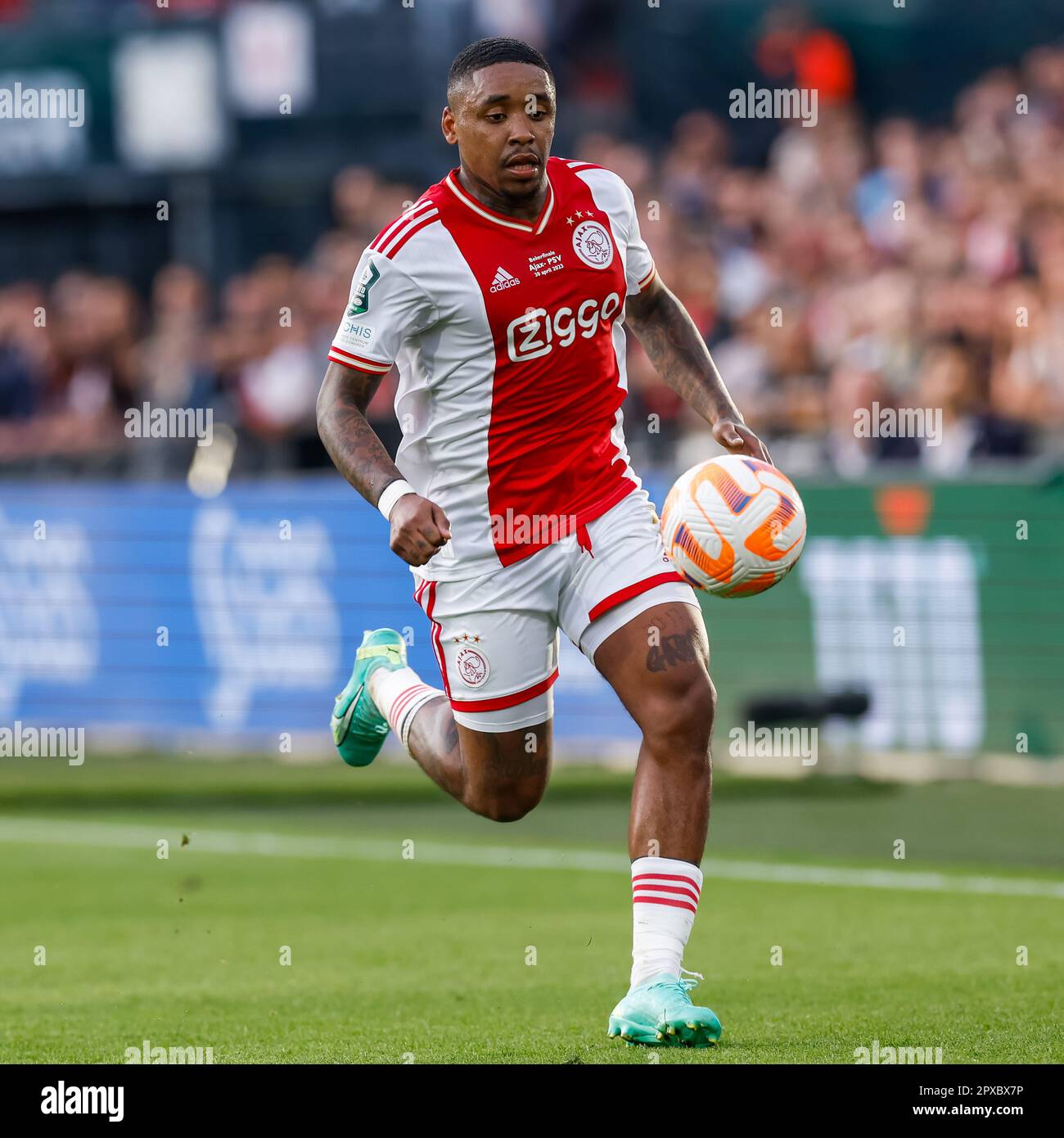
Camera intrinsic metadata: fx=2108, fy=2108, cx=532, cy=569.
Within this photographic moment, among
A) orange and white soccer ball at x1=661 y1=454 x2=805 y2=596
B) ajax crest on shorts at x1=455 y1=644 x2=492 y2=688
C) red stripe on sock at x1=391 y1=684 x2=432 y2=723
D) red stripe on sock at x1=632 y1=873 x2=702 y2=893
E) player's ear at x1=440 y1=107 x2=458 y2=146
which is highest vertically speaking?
player's ear at x1=440 y1=107 x2=458 y2=146

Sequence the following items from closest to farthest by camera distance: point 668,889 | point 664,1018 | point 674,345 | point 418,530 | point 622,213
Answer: point 418,530
point 664,1018
point 668,889
point 622,213
point 674,345

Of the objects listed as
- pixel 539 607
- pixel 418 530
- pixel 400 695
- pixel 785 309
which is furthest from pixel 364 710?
pixel 785 309

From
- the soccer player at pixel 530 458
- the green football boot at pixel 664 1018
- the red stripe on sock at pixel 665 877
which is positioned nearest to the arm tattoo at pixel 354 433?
the soccer player at pixel 530 458

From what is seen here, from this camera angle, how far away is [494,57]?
655 centimetres

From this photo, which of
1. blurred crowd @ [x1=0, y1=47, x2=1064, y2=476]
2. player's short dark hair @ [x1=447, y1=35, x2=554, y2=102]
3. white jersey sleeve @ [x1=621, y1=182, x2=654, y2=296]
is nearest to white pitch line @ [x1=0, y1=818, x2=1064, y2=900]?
blurred crowd @ [x1=0, y1=47, x2=1064, y2=476]

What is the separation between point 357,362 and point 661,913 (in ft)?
6.37

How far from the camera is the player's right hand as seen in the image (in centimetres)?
601

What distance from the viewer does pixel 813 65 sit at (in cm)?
1814

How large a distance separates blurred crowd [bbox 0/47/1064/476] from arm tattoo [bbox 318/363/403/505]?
7.58 m

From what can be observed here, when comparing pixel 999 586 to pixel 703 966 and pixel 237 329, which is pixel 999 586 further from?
pixel 237 329

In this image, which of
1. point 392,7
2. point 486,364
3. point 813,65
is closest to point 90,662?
Result: point 392,7

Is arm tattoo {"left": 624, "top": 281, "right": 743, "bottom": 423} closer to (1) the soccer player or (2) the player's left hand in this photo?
(1) the soccer player

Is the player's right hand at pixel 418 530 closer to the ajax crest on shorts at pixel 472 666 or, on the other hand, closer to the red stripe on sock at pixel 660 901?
the ajax crest on shorts at pixel 472 666

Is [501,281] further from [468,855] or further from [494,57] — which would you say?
[468,855]
